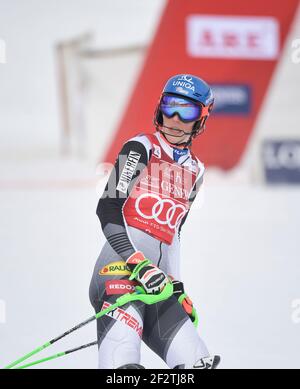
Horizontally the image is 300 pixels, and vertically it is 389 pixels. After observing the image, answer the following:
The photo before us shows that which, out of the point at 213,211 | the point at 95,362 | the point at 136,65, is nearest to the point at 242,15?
the point at 136,65

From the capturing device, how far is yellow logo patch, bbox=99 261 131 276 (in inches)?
126

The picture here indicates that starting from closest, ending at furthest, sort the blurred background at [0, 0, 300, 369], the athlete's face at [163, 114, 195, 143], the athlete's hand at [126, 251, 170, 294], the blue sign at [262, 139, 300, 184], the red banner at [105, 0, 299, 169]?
the athlete's hand at [126, 251, 170, 294] < the athlete's face at [163, 114, 195, 143] < the blurred background at [0, 0, 300, 369] < the red banner at [105, 0, 299, 169] < the blue sign at [262, 139, 300, 184]

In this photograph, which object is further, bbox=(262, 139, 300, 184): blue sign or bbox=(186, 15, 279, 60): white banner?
bbox=(262, 139, 300, 184): blue sign

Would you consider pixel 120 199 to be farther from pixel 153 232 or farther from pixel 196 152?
pixel 196 152

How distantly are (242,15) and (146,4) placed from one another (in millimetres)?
8252

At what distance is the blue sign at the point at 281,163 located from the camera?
11.6 m

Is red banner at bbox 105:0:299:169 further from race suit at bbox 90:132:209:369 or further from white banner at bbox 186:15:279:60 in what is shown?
race suit at bbox 90:132:209:369

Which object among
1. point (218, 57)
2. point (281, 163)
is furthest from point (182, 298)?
point (281, 163)

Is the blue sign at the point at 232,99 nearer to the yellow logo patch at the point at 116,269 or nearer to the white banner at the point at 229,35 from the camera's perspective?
the white banner at the point at 229,35

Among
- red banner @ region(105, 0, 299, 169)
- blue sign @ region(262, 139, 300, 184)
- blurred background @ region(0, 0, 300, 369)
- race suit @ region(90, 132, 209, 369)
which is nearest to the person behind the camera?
race suit @ region(90, 132, 209, 369)

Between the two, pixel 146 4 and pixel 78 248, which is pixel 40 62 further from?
pixel 78 248

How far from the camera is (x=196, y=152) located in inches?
453

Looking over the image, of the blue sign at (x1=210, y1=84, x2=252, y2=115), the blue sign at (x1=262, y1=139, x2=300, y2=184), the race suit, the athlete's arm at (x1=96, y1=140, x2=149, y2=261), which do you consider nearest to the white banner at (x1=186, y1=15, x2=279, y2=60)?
the blue sign at (x1=210, y1=84, x2=252, y2=115)

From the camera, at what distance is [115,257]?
324 cm
